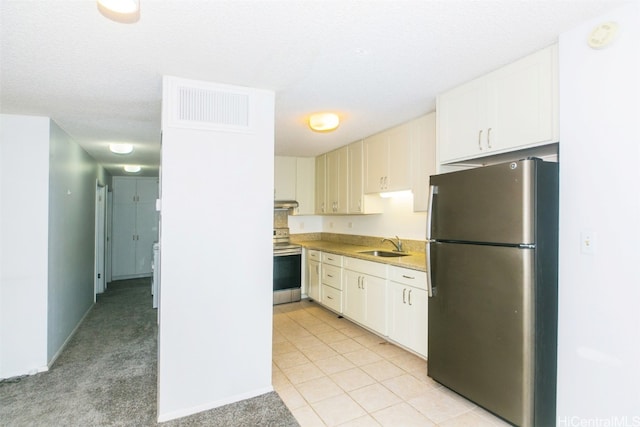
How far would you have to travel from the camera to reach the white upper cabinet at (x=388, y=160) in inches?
136

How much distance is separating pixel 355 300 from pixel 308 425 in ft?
6.09

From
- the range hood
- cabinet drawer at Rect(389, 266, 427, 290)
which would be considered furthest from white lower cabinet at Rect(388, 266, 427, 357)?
the range hood

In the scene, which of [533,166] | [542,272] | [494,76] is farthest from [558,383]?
[494,76]

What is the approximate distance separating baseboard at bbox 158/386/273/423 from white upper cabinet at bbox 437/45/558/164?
2.26 m

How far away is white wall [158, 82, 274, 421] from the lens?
7.24 feet

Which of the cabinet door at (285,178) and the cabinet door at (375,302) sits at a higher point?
the cabinet door at (285,178)

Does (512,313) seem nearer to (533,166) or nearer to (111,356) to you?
(533,166)

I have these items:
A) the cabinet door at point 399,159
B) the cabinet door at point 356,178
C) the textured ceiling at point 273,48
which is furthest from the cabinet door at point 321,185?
the textured ceiling at point 273,48

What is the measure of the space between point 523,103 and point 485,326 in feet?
4.62

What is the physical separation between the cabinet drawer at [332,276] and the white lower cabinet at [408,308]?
3.25 ft

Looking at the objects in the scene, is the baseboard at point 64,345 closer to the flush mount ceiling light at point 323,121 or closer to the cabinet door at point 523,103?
the flush mount ceiling light at point 323,121

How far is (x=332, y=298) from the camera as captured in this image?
171 inches

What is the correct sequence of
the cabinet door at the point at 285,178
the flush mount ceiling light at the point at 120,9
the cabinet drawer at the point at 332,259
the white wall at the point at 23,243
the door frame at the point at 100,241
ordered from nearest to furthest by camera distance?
the flush mount ceiling light at the point at 120,9 < the white wall at the point at 23,243 < the cabinet drawer at the point at 332,259 < the cabinet door at the point at 285,178 < the door frame at the point at 100,241

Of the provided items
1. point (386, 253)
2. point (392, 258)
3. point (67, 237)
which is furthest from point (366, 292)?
point (67, 237)
